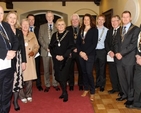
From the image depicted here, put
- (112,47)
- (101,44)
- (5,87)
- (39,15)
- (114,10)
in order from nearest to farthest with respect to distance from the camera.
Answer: (5,87) < (112,47) < (101,44) < (114,10) < (39,15)

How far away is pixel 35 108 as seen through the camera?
9.89ft

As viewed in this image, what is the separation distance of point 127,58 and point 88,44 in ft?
2.20

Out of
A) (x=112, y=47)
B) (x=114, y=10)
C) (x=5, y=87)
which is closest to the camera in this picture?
(x=5, y=87)

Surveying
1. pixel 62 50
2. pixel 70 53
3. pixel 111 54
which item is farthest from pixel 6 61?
pixel 111 54

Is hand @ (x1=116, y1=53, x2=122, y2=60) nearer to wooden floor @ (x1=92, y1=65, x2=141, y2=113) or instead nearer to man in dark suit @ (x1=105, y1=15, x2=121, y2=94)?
man in dark suit @ (x1=105, y1=15, x2=121, y2=94)

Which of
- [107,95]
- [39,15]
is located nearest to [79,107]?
[107,95]

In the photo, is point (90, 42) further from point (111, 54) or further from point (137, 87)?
point (137, 87)

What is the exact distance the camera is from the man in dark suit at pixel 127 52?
285 cm

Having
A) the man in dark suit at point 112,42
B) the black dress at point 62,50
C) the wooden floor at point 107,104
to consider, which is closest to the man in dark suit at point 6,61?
the black dress at point 62,50

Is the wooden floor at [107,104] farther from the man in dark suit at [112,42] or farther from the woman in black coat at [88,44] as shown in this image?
the man in dark suit at [112,42]

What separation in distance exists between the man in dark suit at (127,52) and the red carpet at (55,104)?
2.24ft

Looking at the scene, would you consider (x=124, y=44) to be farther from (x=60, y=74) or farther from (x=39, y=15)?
(x=39, y=15)

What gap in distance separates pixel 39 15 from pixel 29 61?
6.78 m

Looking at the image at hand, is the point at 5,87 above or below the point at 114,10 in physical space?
below
